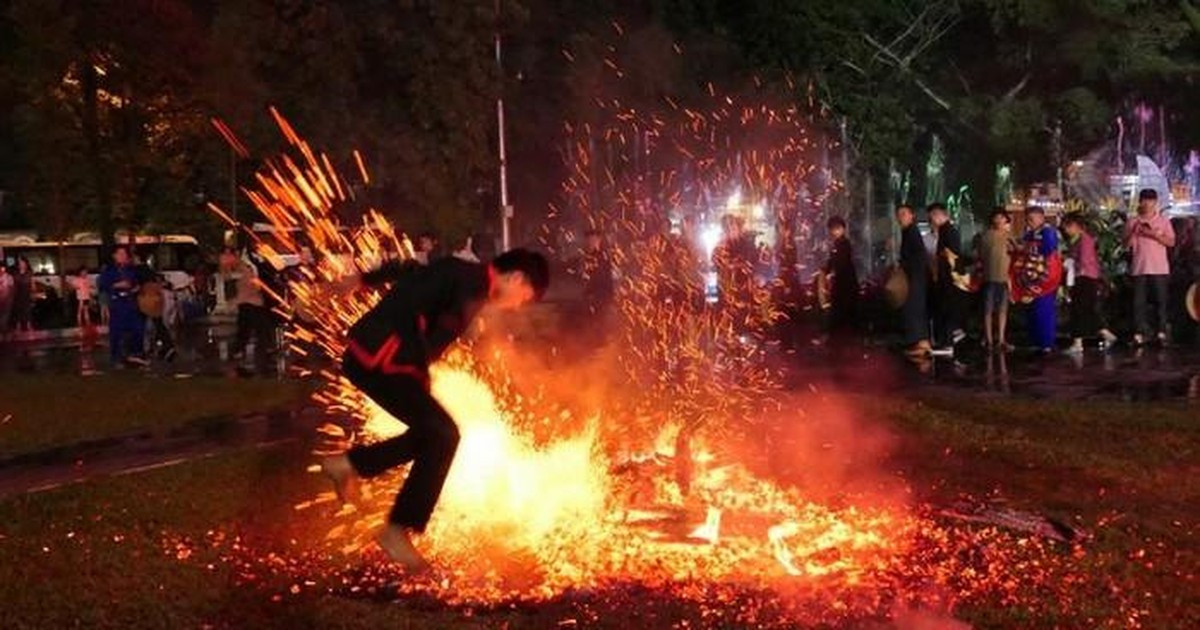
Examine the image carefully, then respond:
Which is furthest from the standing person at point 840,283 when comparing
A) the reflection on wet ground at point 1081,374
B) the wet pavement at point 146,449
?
the wet pavement at point 146,449

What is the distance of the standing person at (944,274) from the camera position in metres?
15.7

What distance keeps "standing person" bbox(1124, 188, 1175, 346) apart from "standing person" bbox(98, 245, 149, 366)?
41.0 feet

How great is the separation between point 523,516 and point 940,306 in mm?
10051

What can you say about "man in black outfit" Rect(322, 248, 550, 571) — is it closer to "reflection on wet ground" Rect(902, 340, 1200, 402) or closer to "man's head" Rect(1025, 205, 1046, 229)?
"reflection on wet ground" Rect(902, 340, 1200, 402)

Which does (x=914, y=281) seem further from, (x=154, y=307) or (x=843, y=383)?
(x=154, y=307)

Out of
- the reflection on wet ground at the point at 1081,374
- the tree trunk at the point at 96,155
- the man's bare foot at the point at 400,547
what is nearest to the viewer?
the man's bare foot at the point at 400,547

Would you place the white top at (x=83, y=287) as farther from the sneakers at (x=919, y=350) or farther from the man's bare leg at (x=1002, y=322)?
the man's bare leg at (x=1002, y=322)

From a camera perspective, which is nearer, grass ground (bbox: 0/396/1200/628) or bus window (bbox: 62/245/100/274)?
grass ground (bbox: 0/396/1200/628)

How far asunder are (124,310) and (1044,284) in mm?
11679

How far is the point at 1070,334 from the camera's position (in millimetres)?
16578

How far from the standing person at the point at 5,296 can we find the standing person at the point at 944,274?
1874 centimetres

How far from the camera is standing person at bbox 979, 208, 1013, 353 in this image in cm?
1577

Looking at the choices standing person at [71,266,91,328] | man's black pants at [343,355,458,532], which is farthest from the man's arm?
standing person at [71,266,91,328]

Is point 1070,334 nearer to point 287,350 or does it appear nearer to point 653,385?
point 653,385
